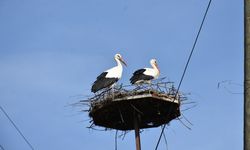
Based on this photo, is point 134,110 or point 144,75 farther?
point 144,75

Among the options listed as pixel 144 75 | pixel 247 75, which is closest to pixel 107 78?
pixel 144 75

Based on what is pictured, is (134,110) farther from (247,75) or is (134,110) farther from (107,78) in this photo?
(247,75)

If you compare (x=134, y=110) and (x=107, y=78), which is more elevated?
(x=107, y=78)

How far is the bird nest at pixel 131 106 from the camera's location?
35.3 feet

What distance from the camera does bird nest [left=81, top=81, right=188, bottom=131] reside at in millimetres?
10766

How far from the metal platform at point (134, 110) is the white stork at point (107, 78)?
1.05m

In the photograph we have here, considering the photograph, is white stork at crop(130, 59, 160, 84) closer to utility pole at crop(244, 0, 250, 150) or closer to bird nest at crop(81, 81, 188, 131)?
bird nest at crop(81, 81, 188, 131)

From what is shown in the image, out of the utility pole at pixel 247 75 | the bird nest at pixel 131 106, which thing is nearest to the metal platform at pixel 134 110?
the bird nest at pixel 131 106

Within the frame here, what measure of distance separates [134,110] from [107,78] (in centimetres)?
220

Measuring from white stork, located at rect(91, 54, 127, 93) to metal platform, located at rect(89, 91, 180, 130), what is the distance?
1.05 m

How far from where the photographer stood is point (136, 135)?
1114 cm

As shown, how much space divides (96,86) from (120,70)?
1551 mm

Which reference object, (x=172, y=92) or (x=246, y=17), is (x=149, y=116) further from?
(x=246, y=17)

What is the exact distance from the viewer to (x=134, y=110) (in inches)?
437
